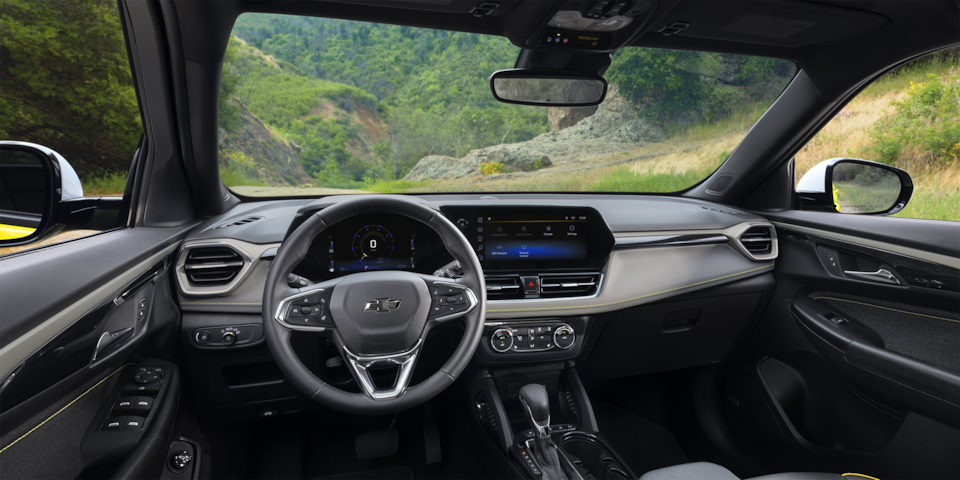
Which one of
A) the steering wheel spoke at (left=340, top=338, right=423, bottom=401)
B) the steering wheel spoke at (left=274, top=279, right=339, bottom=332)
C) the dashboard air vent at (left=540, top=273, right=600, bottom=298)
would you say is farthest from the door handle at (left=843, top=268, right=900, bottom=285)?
the steering wheel spoke at (left=274, top=279, right=339, bottom=332)

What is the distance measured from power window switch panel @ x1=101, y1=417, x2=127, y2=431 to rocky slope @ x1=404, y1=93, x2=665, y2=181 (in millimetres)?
1706

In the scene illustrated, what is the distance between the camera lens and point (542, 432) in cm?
230

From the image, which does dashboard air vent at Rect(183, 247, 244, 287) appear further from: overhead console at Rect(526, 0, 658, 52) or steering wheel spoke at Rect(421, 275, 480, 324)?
overhead console at Rect(526, 0, 658, 52)

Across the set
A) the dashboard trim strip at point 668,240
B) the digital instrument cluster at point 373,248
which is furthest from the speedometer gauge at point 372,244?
the dashboard trim strip at point 668,240

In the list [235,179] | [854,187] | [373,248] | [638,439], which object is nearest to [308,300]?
[373,248]

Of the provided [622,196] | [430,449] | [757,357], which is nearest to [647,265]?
[622,196]

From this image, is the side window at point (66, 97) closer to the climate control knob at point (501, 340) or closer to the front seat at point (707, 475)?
the climate control knob at point (501, 340)

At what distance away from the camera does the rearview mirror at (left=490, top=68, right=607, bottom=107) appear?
2543 millimetres

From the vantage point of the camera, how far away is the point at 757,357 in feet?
9.63

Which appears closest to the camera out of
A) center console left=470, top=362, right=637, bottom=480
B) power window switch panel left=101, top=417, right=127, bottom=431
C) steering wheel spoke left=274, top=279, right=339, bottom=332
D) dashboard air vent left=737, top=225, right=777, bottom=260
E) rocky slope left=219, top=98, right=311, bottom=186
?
power window switch panel left=101, top=417, right=127, bottom=431

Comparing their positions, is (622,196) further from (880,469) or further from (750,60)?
(880,469)

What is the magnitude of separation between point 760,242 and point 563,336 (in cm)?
131

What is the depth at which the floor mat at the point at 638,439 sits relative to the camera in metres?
3.05

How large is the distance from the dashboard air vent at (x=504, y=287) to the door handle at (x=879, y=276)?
1.63 meters
